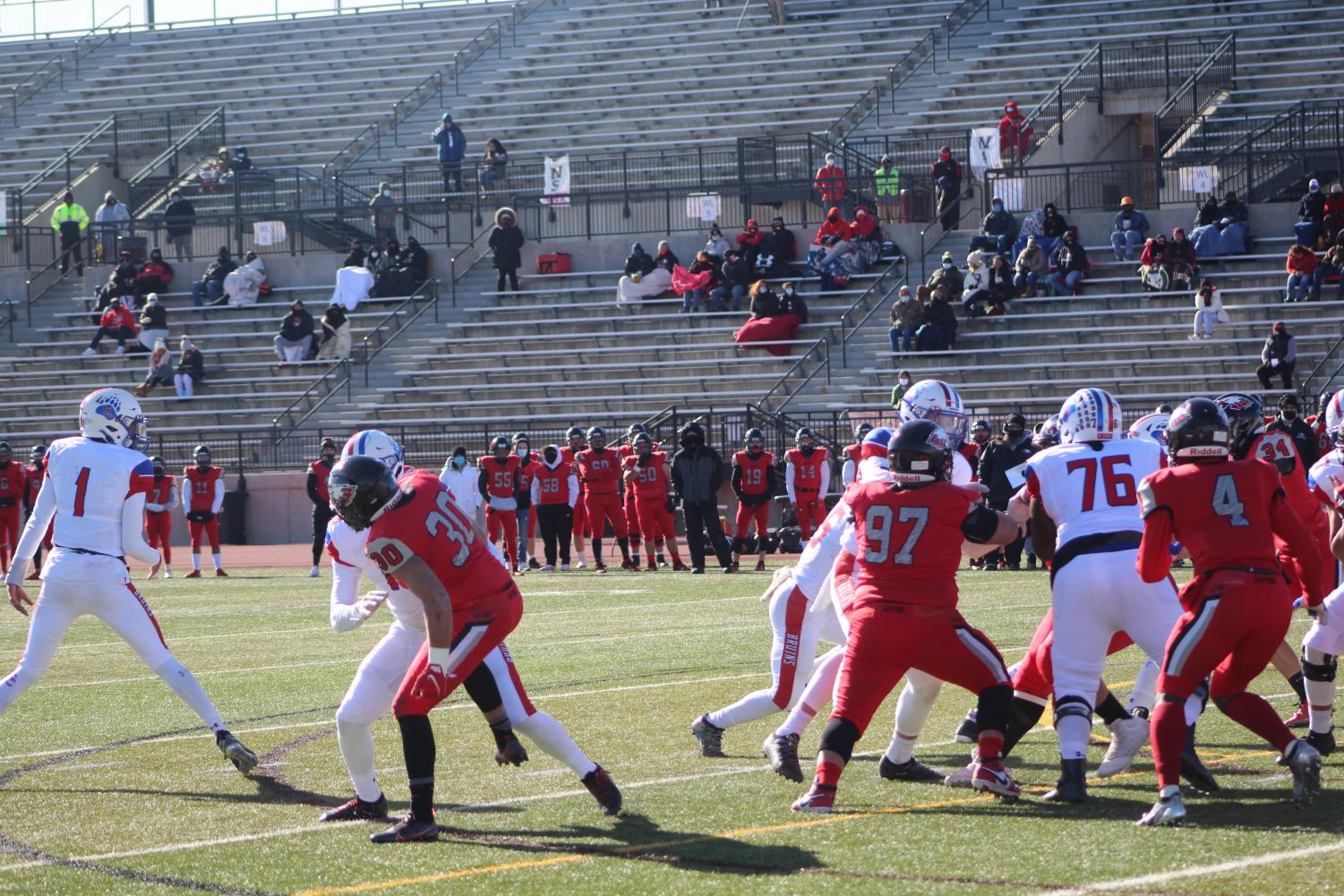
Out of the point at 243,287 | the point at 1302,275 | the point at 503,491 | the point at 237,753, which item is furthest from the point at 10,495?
the point at 1302,275

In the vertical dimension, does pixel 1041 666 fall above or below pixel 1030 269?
below

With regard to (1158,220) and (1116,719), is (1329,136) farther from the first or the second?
(1116,719)

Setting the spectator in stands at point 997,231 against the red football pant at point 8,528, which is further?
the spectator in stands at point 997,231

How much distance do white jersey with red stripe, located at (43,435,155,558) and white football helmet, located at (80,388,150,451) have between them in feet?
0.24

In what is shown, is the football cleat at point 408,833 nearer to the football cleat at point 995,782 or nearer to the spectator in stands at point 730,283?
the football cleat at point 995,782

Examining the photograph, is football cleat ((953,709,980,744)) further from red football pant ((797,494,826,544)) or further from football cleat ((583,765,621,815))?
red football pant ((797,494,826,544))

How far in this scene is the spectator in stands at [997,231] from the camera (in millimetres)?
27250

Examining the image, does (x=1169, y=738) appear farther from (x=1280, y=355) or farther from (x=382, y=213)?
(x=382, y=213)

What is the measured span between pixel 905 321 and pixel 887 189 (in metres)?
4.27

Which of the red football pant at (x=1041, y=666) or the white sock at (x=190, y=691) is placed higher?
the red football pant at (x=1041, y=666)

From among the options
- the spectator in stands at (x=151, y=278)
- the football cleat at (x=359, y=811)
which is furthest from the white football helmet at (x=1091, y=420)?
the spectator in stands at (x=151, y=278)

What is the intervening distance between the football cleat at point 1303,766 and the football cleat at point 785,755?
6.11 feet

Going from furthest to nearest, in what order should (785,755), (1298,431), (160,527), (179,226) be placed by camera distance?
(179,226), (160,527), (1298,431), (785,755)

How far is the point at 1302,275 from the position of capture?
2472 centimetres
